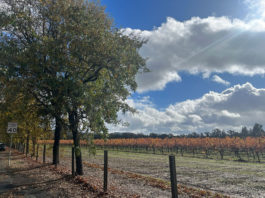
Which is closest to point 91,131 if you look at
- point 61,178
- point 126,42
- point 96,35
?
Result: point 61,178

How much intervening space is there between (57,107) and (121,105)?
500 centimetres

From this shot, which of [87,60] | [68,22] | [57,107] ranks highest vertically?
[68,22]

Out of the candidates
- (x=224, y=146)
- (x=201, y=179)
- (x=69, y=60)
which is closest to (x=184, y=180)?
(x=201, y=179)

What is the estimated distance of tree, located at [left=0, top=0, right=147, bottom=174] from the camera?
35.1ft

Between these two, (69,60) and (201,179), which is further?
(201,179)

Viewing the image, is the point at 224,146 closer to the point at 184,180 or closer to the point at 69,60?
the point at 184,180

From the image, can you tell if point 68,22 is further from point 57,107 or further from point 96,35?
point 57,107

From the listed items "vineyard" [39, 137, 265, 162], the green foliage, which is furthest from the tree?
"vineyard" [39, 137, 265, 162]

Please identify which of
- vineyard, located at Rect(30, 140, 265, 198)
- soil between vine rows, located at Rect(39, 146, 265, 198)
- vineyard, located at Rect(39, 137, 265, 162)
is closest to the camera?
vineyard, located at Rect(30, 140, 265, 198)

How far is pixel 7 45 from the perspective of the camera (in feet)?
37.6

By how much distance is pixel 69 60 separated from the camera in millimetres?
11672

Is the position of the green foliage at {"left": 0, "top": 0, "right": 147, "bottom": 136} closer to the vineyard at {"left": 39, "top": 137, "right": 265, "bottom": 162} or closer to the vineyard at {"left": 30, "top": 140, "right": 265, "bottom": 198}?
the vineyard at {"left": 30, "top": 140, "right": 265, "bottom": 198}

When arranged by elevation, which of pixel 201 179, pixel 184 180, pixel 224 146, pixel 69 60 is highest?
pixel 69 60

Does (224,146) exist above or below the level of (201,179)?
below
